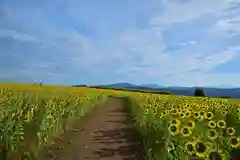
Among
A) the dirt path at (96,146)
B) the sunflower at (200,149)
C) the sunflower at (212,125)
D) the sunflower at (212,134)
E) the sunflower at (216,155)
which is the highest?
the sunflower at (212,125)

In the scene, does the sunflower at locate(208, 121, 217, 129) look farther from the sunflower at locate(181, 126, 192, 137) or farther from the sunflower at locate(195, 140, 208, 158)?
the sunflower at locate(195, 140, 208, 158)

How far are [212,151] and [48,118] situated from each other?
242 inches

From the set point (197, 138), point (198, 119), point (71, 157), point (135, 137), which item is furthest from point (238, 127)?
point (135, 137)

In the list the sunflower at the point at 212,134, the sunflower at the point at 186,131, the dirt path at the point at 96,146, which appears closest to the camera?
the sunflower at the point at 212,134

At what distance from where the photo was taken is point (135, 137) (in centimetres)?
1162

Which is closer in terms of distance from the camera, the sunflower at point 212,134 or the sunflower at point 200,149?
the sunflower at point 200,149

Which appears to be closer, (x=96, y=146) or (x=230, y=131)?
(x=230, y=131)

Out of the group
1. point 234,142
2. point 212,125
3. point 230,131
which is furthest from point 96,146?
point 234,142

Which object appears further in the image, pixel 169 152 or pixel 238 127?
pixel 238 127

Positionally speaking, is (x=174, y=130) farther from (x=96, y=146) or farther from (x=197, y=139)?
(x=96, y=146)

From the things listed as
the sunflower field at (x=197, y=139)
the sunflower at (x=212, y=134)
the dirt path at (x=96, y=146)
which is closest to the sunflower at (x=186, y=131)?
the sunflower field at (x=197, y=139)

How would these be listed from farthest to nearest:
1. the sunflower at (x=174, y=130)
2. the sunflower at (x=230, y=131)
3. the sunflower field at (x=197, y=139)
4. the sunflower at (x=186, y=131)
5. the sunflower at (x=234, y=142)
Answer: the sunflower at (x=174, y=130), the sunflower at (x=230, y=131), the sunflower at (x=186, y=131), the sunflower at (x=234, y=142), the sunflower field at (x=197, y=139)

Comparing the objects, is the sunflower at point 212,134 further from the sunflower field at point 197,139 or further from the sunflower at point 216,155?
the sunflower at point 216,155

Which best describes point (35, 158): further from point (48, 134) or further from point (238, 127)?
point (238, 127)
